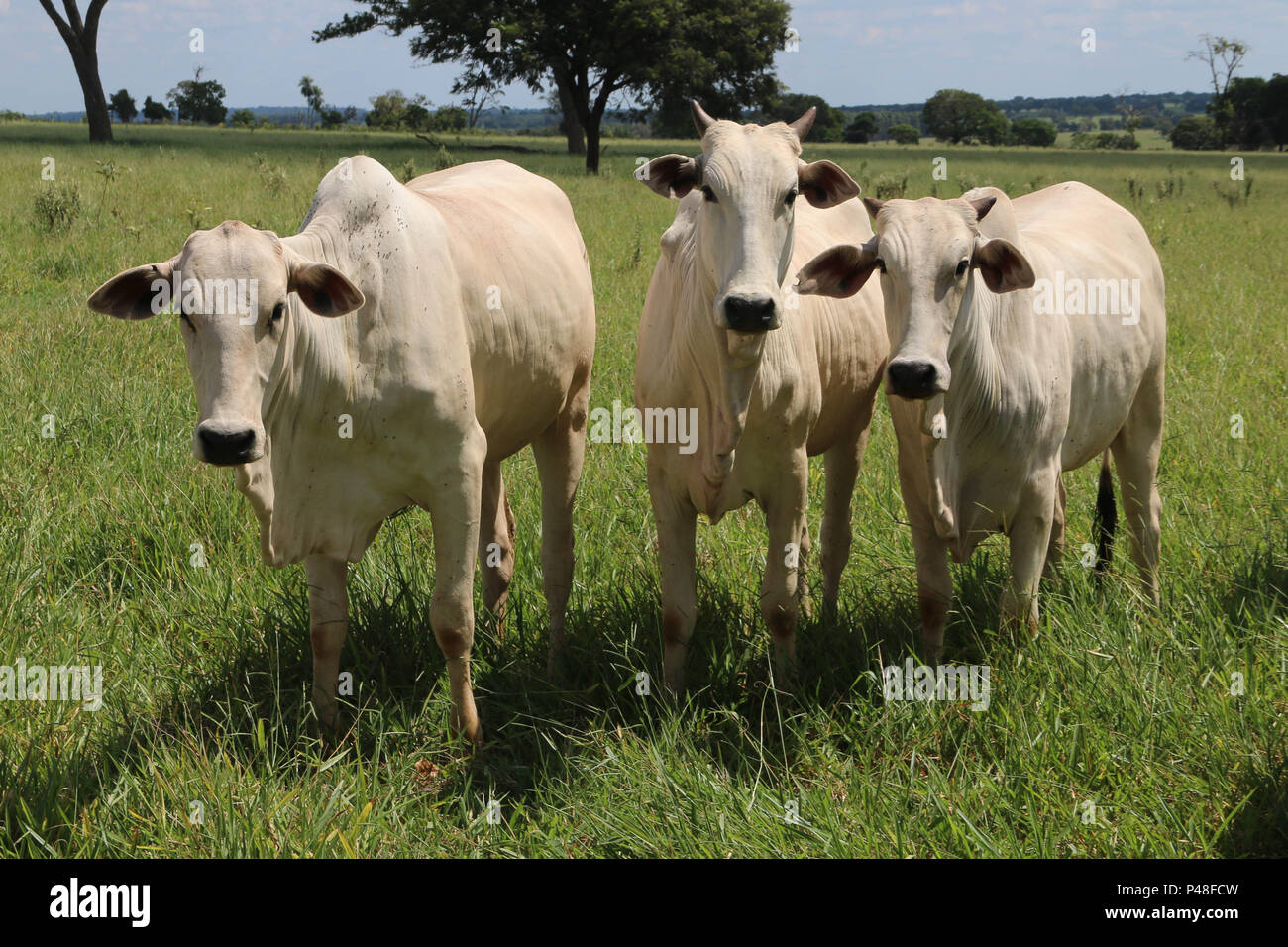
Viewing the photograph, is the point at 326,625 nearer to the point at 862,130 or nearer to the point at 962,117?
the point at 862,130

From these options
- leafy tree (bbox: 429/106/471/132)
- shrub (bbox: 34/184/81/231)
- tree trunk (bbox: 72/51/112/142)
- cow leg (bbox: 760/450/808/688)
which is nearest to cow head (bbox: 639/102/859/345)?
cow leg (bbox: 760/450/808/688)

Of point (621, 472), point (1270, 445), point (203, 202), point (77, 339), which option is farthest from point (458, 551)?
point (203, 202)

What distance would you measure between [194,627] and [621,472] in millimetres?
2358

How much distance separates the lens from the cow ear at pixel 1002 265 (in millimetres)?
3428

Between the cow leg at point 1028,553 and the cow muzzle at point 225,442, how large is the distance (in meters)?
2.58

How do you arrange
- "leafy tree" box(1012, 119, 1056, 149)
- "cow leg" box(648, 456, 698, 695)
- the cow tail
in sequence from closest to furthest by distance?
"cow leg" box(648, 456, 698, 695) < the cow tail < "leafy tree" box(1012, 119, 1056, 149)

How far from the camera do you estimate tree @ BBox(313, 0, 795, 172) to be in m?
29.1

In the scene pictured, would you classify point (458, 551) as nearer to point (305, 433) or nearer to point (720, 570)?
point (305, 433)

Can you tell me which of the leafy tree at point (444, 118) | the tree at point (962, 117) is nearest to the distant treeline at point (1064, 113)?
the tree at point (962, 117)

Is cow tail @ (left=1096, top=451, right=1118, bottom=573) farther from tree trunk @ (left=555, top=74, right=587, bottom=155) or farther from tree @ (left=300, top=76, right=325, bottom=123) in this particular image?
tree @ (left=300, top=76, right=325, bottom=123)

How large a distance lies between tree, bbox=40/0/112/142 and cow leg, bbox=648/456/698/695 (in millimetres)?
33920

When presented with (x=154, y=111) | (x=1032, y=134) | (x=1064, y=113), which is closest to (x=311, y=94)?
(x=154, y=111)

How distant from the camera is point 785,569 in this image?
391 cm

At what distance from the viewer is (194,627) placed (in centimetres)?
431
